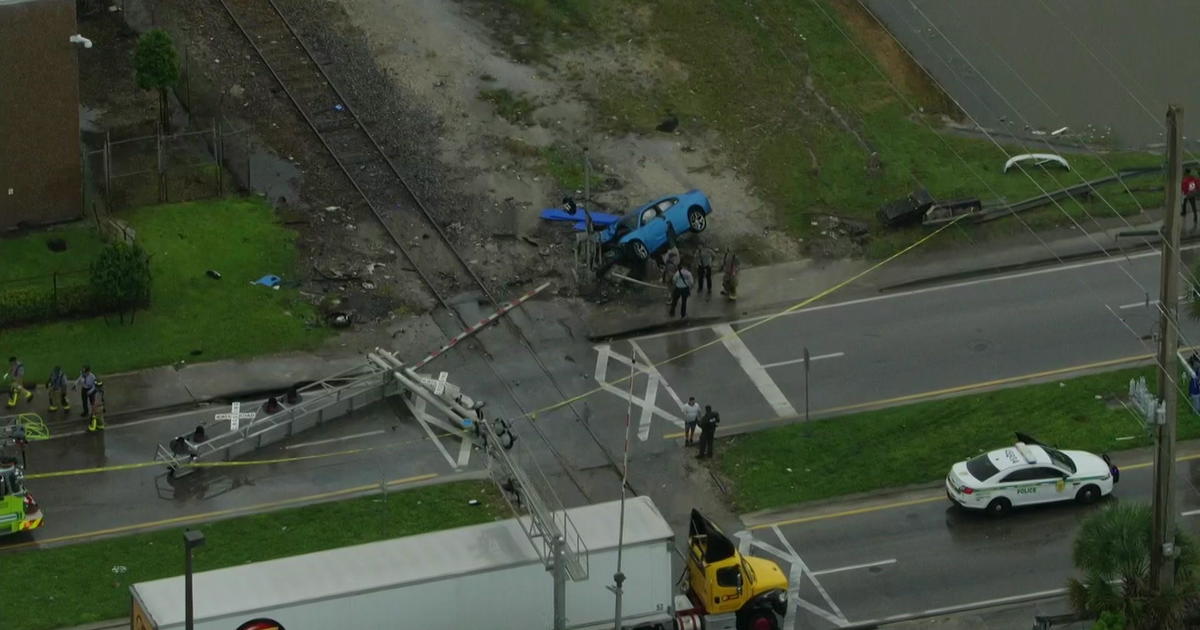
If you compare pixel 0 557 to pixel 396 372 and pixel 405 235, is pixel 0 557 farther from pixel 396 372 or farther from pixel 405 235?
pixel 405 235

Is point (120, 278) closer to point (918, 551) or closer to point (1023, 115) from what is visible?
point (918, 551)

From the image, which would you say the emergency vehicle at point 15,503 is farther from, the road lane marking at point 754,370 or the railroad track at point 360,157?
the road lane marking at point 754,370

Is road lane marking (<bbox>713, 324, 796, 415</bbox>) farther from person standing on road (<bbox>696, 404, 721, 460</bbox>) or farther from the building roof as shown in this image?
the building roof

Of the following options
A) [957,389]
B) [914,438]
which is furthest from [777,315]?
[914,438]

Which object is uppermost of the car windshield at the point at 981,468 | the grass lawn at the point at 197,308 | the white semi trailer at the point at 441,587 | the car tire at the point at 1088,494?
the grass lawn at the point at 197,308

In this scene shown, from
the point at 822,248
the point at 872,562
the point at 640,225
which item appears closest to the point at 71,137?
the point at 640,225

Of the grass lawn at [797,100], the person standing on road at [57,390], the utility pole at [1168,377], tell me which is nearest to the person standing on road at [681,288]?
the grass lawn at [797,100]
